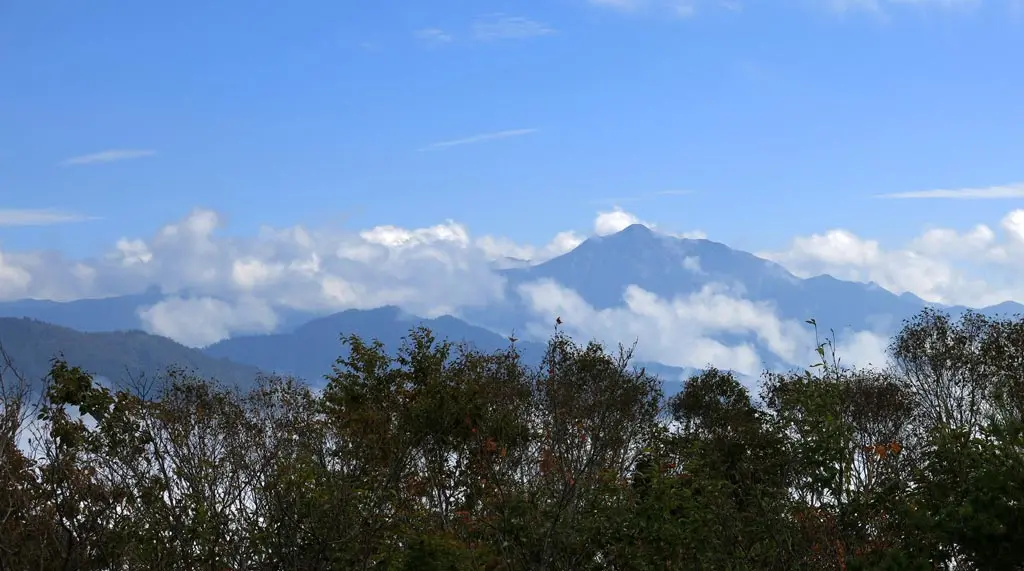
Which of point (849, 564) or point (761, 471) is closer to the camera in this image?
point (849, 564)

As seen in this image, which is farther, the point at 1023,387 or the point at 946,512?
the point at 1023,387

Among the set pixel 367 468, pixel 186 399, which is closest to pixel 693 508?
pixel 367 468

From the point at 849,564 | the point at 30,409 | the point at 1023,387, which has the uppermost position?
the point at 1023,387

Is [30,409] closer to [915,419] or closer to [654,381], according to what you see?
[654,381]

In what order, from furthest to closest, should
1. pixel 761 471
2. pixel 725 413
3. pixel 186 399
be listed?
1. pixel 725 413
2. pixel 186 399
3. pixel 761 471

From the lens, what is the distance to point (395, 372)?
3572 cm

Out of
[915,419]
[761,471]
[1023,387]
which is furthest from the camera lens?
[915,419]

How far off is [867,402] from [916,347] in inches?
202

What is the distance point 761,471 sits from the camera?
603 inches

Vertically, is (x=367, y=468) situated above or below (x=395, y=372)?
below

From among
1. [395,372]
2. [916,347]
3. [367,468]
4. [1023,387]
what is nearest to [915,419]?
[916,347]

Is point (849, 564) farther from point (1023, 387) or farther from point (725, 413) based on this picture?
point (725, 413)

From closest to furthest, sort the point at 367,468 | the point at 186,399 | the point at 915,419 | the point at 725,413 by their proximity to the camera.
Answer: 1. the point at 367,468
2. the point at 186,399
3. the point at 725,413
4. the point at 915,419

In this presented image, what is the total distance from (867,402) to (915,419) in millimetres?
3705
